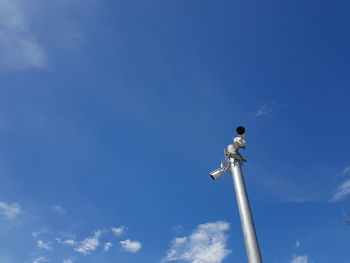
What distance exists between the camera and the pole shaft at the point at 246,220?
321 inches

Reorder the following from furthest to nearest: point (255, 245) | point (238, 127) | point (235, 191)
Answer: point (238, 127)
point (235, 191)
point (255, 245)

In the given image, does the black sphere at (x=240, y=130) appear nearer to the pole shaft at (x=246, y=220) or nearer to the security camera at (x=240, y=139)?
the security camera at (x=240, y=139)

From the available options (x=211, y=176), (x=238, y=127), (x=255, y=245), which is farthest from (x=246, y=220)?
(x=238, y=127)

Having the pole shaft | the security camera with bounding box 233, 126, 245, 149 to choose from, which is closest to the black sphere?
the security camera with bounding box 233, 126, 245, 149

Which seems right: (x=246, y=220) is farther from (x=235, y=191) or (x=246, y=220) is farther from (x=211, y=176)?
(x=211, y=176)

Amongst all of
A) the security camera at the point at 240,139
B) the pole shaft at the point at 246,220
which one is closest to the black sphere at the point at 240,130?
the security camera at the point at 240,139

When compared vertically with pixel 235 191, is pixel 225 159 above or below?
above

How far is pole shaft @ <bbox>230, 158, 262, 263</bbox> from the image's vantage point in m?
8.15

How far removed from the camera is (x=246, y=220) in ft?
28.3

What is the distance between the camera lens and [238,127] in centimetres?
1073

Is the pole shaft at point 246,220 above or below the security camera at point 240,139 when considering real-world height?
below

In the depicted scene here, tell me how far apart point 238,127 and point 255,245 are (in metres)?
4.18

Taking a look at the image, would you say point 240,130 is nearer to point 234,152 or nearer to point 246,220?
point 234,152

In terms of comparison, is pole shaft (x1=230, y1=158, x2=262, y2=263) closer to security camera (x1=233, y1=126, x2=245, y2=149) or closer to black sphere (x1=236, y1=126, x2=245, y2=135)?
security camera (x1=233, y1=126, x2=245, y2=149)
